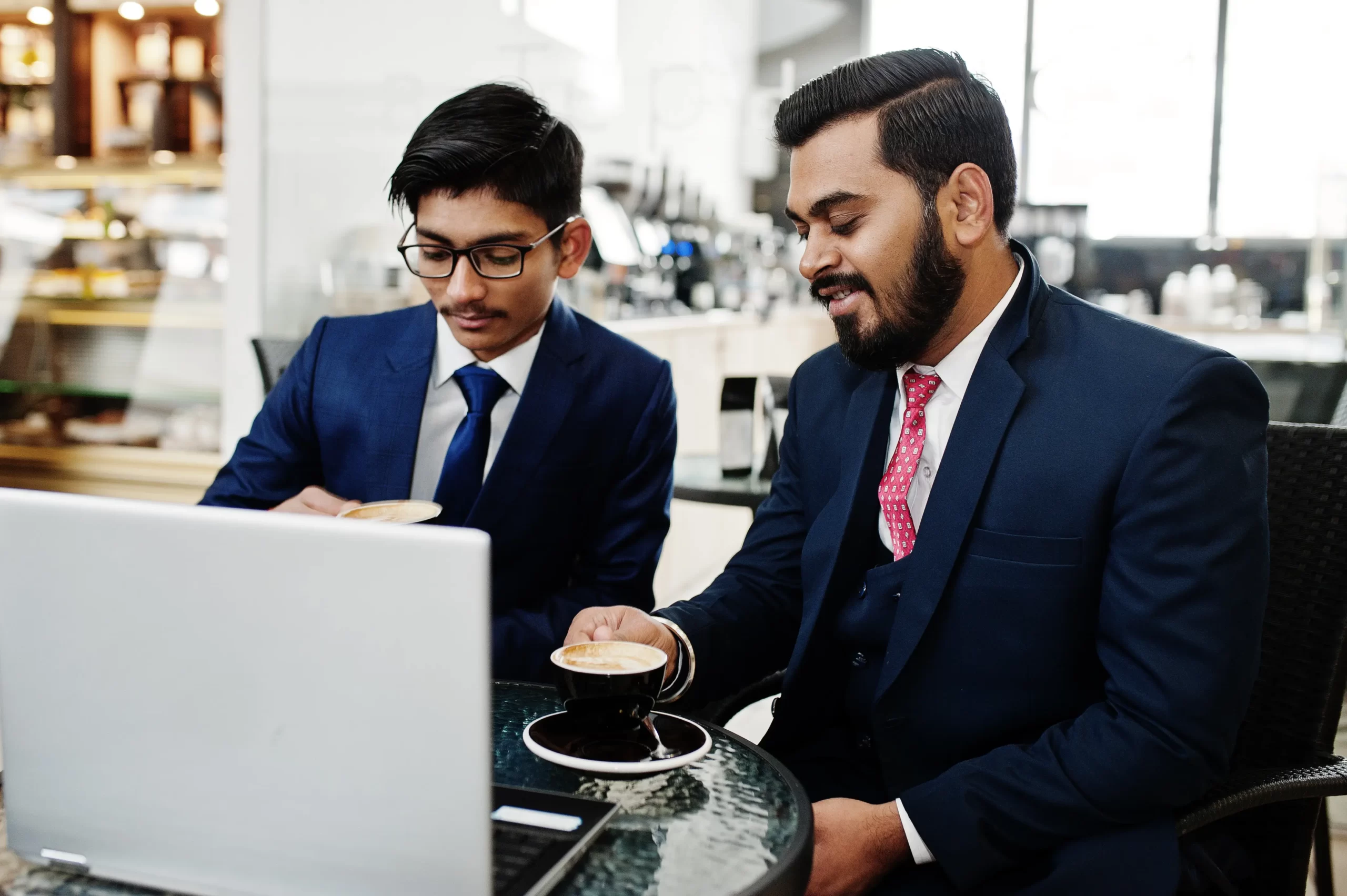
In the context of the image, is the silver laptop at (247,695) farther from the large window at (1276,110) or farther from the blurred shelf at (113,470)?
the large window at (1276,110)

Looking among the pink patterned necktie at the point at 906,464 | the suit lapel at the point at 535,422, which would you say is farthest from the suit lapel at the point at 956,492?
the suit lapel at the point at 535,422

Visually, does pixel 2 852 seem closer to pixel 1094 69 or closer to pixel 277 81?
pixel 277 81

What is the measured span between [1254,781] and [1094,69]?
30.5 feet

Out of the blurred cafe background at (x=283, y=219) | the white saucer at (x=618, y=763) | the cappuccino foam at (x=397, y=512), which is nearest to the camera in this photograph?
the white saucer at (x=618, y=763)

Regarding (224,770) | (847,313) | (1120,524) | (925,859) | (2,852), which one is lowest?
(925,859)

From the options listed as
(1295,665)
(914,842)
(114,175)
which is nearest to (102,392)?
(114,175)

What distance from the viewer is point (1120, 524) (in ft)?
3.96

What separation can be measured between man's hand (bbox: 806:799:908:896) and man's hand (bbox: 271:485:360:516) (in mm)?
795

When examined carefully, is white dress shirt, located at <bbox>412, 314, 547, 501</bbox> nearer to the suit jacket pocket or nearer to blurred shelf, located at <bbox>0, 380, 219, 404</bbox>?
the suit jacket pocket

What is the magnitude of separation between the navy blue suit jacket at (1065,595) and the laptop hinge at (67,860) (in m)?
0.75

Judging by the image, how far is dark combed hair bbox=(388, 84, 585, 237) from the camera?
5.48 feet

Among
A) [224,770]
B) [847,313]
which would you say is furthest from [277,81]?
[224,770]

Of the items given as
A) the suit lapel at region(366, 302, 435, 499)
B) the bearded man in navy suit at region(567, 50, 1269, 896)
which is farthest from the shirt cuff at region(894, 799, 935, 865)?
the suit lapel at region(366, 302, 435, 499)

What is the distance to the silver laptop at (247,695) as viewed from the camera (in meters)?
0.70
